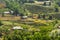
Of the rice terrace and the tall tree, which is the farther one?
the tall tree

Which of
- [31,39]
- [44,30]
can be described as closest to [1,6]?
[44,30]

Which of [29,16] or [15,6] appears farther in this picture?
[15,6]

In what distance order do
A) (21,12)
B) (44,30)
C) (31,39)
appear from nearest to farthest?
(31,39)
(44,30)
(21,12)

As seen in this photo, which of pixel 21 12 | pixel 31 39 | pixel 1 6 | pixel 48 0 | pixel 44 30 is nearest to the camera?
pixel 31 39

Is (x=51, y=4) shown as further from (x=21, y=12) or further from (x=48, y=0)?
(x=21, y=12)

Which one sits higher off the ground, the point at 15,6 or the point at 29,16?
the point at 15,6

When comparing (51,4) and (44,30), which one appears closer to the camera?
(44,30)

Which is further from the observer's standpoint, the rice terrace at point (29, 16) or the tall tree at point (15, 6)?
the tall tree at point (15, 6)

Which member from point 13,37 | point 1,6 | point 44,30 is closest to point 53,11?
point 1,6
